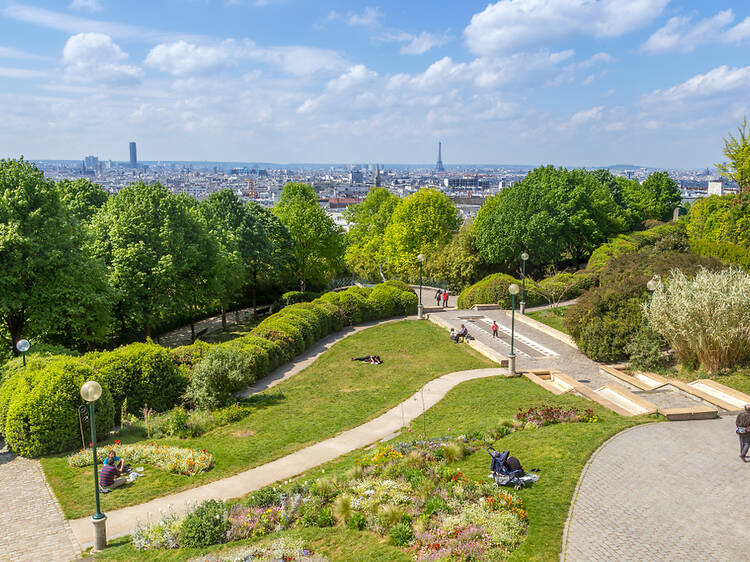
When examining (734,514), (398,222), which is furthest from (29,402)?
(398,222)

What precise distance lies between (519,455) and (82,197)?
118 feet

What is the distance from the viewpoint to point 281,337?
86.7 feet

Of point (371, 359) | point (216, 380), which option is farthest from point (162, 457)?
point (371, 359)

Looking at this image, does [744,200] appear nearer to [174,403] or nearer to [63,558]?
[174,403]

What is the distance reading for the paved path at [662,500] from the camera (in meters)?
9.37

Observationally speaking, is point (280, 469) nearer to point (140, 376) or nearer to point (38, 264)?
point (140, 376)

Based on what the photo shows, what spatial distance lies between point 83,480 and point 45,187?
Result: 14.7m

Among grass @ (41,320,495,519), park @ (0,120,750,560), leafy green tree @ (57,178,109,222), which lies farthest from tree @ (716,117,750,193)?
leafy green tree @ (57,178,109,222)

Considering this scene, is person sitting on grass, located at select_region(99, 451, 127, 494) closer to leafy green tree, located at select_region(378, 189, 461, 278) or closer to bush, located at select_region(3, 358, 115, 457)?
bush, located at select_region(3, 358, 115, 457)

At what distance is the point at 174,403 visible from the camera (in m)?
20.1

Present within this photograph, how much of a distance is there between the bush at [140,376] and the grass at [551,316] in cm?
1983

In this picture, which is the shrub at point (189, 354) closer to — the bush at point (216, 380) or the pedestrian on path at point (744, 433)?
the bush at point (216, 380)

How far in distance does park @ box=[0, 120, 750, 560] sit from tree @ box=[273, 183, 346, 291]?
5.43 meters

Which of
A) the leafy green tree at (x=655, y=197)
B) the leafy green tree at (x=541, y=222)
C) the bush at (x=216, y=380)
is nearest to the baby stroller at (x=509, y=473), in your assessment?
the bush at (x=216, y=380)
